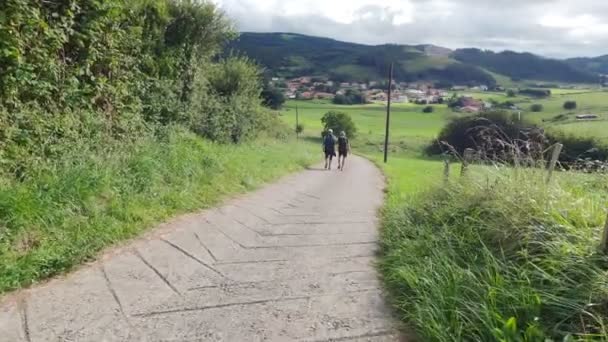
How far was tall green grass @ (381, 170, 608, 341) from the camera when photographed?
2.92 m

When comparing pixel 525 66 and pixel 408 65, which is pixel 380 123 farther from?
pixel 525 66

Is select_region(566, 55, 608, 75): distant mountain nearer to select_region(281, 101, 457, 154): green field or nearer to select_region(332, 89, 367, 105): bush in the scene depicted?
select_region(281, 101, 457, 154): green field

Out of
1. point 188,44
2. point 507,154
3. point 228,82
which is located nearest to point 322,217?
point 507,154

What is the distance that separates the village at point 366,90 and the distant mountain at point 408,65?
6348 mm

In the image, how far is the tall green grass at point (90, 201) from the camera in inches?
159

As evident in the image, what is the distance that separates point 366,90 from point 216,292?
11793cm

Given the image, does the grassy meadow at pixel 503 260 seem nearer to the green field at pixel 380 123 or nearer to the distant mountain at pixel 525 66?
the green field at pixel 380 123

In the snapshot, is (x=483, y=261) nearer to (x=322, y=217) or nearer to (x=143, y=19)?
(x=322, y=217)

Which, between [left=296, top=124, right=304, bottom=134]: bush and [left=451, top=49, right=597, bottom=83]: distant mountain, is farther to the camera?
[left=451, top=49, right=597, bottom=83]: distant mountain

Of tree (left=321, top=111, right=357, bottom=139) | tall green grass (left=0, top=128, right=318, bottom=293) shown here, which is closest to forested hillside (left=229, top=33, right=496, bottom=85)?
tree (left=321, top=111, right=357, bottom=139)

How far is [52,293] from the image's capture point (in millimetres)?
3646

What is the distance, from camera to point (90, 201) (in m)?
5.17

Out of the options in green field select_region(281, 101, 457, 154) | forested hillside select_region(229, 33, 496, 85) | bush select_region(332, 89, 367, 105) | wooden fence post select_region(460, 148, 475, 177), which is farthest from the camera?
forested hillside select_region(229, 33, 496, 85)

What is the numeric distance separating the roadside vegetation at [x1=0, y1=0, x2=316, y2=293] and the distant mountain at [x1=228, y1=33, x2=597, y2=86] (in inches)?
4431
